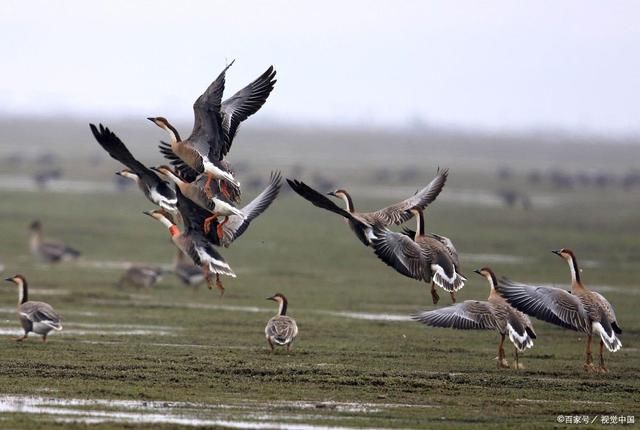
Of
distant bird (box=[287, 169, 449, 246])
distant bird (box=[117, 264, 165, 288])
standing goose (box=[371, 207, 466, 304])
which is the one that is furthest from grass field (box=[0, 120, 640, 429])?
distant bird (box=[287, 169, 449, 246])

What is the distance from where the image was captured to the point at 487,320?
16.2 m

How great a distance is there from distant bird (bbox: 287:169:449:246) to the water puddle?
2.84 metres

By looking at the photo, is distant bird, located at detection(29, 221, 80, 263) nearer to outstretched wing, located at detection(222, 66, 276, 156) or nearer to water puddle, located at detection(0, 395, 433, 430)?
outstretched wing, located at detection(222, 66, 276, 156)

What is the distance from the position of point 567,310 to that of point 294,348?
139 inches

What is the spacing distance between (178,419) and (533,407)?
3.66 metres

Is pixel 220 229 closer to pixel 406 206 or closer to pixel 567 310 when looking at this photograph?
pixel 406 206

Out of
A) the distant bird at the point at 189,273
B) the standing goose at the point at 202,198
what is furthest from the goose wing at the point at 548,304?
the distant bird at the point at 189,273

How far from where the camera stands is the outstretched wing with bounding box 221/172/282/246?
17730 mm

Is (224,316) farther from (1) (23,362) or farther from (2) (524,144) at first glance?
(2) (524,144)

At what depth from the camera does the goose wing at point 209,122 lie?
1739 cm

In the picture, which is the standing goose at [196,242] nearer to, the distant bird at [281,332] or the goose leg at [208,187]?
the goose leg at [208,187]

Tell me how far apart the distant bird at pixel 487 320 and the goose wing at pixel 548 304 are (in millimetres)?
343

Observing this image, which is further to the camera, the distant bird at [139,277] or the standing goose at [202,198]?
the distant bird at [139,277]

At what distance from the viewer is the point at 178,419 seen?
40.1ft
